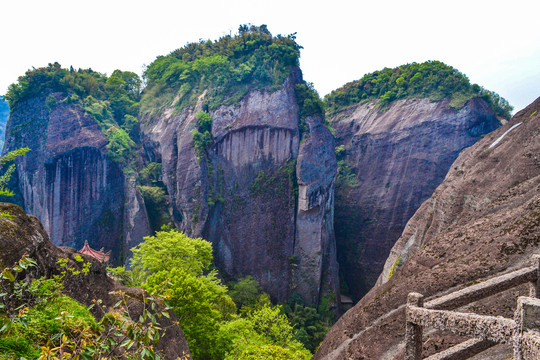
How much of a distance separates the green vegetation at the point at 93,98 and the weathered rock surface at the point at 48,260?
91.9ft

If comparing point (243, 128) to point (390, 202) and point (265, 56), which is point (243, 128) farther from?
point (390, 202)

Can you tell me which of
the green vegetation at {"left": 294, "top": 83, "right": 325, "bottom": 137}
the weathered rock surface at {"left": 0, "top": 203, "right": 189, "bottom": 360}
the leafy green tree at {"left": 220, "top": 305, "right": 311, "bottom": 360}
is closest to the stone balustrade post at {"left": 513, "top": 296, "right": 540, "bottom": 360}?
the weathered rock surface at {"left": 0, "top": 203, "right": 189, "bottom": 360}

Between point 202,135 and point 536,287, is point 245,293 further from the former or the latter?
point 536,287

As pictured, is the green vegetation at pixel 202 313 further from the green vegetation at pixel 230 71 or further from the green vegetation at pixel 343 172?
the green vegetation at pixel 343 172

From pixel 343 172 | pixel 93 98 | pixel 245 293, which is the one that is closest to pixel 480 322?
pixel 245 293

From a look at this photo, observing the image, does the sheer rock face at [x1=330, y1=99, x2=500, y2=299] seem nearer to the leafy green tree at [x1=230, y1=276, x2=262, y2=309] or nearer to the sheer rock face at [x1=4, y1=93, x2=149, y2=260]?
the leafy green tree at [x1=230, y1=276, x2=262, y2=309]

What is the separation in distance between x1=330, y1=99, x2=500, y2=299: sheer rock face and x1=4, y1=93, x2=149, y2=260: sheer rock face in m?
23.0

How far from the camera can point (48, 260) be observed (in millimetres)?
8086

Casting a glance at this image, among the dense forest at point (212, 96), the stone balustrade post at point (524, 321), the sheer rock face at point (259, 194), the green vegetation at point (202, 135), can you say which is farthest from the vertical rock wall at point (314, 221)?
the stone balustrade post at point (524, 321)

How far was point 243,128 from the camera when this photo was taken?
34.5 m

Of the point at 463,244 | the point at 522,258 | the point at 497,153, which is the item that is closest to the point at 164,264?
the point at 463,244

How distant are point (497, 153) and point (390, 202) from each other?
22.5 meters

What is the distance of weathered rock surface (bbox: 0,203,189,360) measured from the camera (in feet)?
22.9

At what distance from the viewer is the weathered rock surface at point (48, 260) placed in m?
6.99
